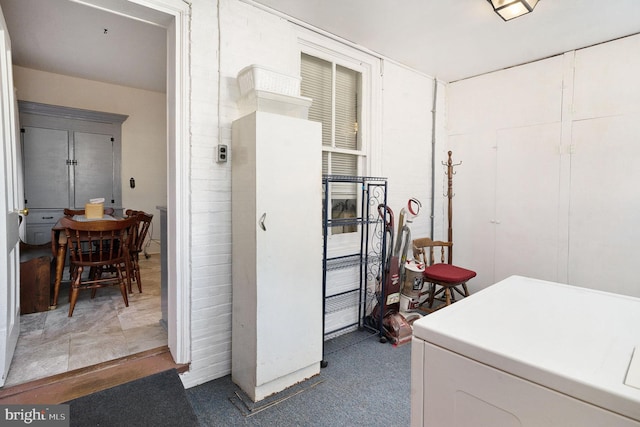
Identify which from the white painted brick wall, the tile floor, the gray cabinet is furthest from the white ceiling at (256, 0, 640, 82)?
the gray cabinet

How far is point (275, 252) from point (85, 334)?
1.82 m

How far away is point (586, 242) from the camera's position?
329 centimetres

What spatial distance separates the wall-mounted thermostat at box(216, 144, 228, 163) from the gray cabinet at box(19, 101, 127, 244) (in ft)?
12.8

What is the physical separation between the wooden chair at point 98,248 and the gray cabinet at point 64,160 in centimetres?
189

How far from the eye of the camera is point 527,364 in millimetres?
609

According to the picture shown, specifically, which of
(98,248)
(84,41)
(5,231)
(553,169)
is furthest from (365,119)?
(84,41)

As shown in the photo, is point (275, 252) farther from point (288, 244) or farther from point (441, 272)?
point (441, 272)

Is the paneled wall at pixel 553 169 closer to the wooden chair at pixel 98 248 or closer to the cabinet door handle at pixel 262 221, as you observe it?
the cabinet door handle at pixel 262 221

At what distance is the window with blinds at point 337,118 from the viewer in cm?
306

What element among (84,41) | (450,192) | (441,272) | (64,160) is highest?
(84,41)

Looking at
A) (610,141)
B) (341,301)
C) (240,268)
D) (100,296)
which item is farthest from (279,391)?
(610,141)

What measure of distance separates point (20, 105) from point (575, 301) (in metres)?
6.24

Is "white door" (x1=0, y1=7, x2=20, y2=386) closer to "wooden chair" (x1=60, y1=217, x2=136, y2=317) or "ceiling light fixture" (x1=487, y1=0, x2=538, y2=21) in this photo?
"wooden chair" (x1=60, y1=217, x2=136, y2=317)

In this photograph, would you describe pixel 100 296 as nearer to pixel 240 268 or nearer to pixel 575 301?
pixel 240 268
